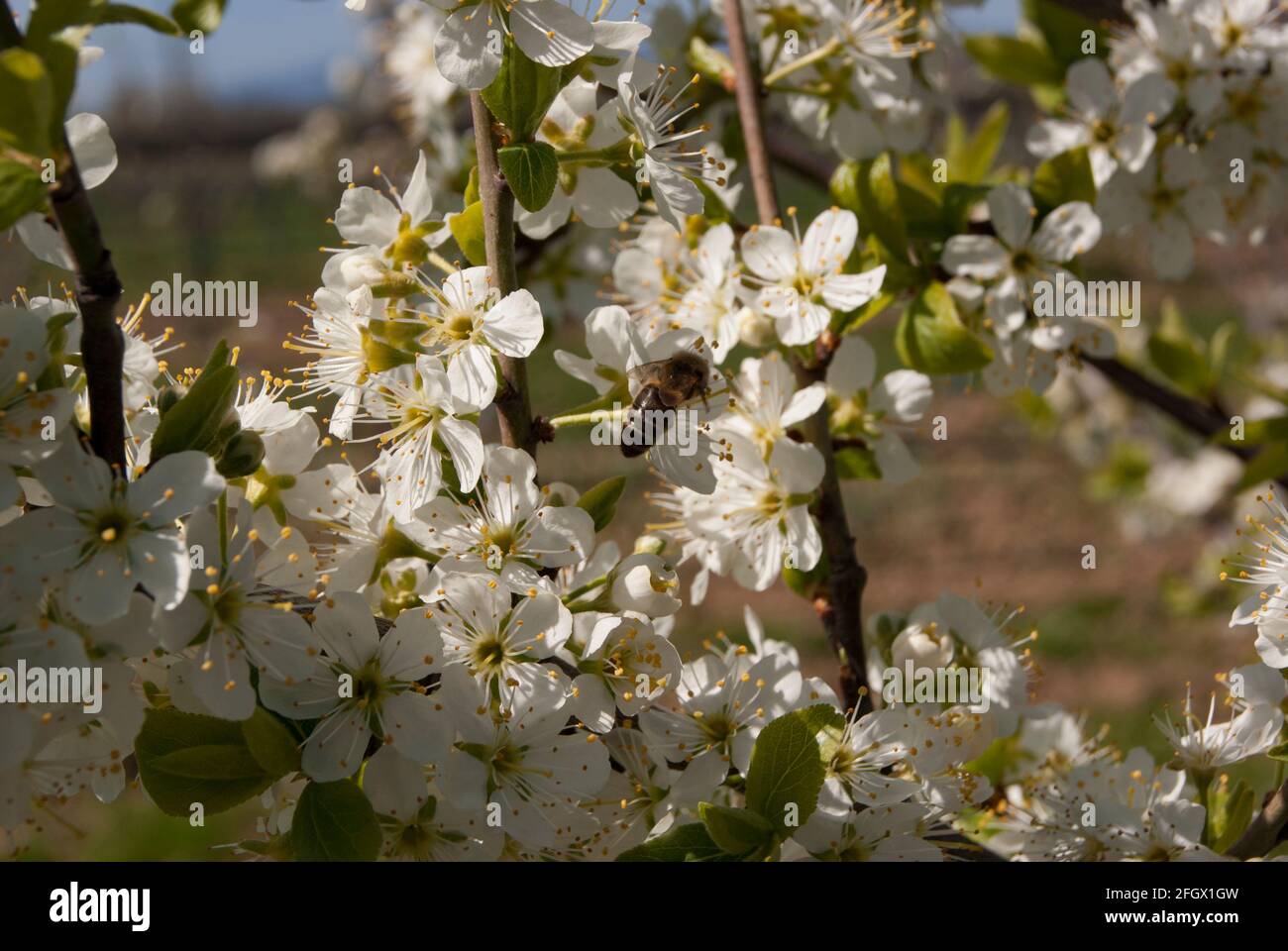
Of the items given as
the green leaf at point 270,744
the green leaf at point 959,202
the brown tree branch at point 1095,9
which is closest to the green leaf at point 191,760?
the green leaf at point 270,744

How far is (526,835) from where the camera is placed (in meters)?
1.16

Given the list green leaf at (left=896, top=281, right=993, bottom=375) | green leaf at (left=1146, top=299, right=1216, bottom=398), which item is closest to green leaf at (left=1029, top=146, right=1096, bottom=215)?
green leaf at (left=896, top=281, right=993, bottom=375)

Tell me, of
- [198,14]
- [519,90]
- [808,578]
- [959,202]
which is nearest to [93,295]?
[198,14]

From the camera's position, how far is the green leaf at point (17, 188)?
37.7 inches

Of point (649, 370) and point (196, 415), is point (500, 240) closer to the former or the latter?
point (649, 370)

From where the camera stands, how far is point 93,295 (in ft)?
3.36

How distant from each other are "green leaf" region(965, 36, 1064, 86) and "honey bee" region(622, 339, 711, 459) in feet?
4.05

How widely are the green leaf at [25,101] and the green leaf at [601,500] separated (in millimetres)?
607

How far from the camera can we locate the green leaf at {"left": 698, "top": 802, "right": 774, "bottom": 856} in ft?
3.73

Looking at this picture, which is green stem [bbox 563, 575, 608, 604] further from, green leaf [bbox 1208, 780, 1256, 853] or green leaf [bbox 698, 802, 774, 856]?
green leaf [bbox 1208, 780, 1256, 853]

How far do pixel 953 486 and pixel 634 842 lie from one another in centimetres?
798

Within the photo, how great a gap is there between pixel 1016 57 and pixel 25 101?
1.77 metres

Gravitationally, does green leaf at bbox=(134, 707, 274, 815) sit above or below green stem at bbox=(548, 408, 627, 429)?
below

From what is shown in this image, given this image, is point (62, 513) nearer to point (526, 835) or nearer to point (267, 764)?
point (267, 764)
